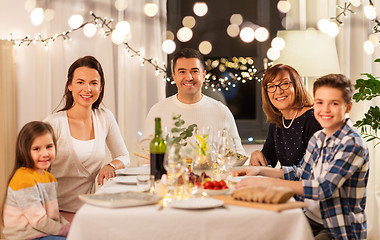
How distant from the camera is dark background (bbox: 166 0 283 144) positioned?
4.36 m

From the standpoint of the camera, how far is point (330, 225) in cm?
209

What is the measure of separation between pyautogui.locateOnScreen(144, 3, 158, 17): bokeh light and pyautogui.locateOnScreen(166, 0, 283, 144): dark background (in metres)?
0.13

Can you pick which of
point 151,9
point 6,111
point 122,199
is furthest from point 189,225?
point 151,9

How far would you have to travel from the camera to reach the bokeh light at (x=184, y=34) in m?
4.37

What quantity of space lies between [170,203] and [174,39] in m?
2.79

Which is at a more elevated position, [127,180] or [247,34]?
[247,34]

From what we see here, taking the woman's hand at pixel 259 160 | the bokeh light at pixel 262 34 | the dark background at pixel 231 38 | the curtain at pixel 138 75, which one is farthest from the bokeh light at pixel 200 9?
the woman's hand at pixel 259 160

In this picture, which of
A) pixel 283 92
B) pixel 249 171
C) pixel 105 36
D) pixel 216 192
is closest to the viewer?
pixel 216 192

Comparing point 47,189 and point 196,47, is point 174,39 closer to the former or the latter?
point 196,47

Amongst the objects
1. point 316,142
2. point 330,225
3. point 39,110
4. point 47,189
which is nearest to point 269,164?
point 316,142

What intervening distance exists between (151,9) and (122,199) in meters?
2.83

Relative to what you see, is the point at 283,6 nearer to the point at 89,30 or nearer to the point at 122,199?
the point at 89,30

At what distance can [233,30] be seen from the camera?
440 centimetres

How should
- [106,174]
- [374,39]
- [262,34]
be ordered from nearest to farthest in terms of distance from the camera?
[106,174], [374,39], [262,34]
